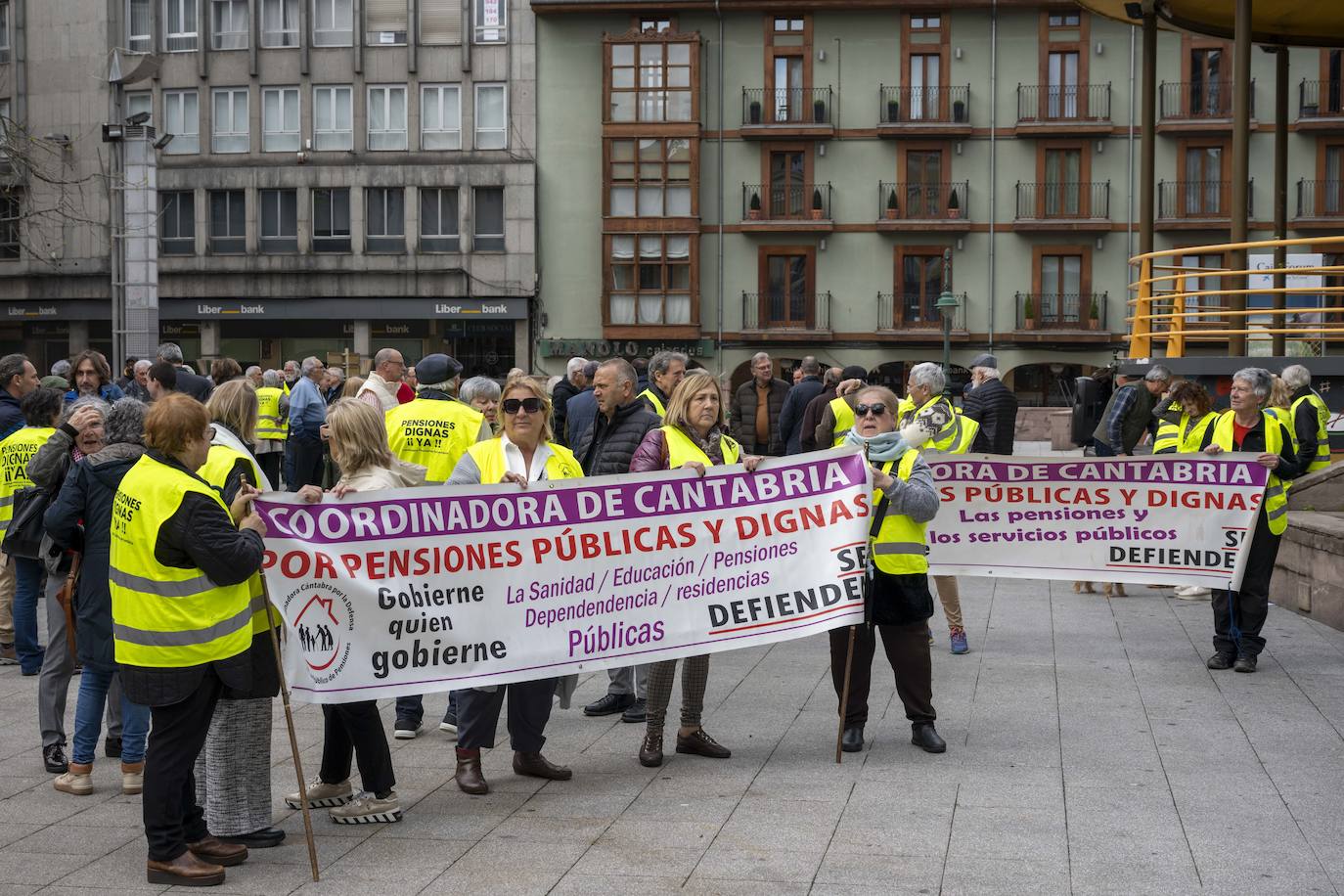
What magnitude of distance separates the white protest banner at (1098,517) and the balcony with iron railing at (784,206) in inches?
1332

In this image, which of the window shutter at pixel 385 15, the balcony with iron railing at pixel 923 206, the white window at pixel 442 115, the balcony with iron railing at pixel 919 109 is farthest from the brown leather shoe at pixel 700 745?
the window shutter at pixel 385 15

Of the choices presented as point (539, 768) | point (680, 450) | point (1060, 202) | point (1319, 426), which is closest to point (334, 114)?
point (1060, 202)

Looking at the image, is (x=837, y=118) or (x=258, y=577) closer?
(x=258, y=577)

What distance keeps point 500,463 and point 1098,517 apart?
4.65m

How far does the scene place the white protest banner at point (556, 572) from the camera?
20.6ft

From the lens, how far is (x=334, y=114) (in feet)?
145

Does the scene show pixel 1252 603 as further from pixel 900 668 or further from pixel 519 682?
pixel 519 682

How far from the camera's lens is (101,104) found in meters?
45.0

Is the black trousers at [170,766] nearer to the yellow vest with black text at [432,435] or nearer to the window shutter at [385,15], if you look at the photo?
the yellow vest with black text at [432,435]

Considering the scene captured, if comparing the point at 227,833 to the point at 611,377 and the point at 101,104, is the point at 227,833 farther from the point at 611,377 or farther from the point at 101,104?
the point at 101,104

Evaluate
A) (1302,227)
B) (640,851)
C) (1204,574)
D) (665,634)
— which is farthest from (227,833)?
(1302,227)

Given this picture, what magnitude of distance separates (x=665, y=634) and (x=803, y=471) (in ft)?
3.43

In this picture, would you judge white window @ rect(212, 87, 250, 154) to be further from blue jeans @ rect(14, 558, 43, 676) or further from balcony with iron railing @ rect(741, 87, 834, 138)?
blue jeans @ rect(14, 558, 43, 676)

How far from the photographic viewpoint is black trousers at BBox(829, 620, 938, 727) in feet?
24.9
